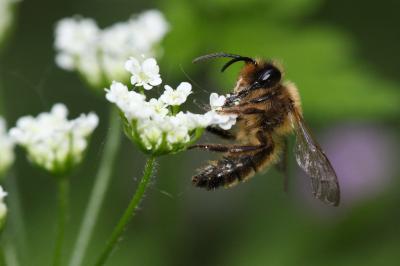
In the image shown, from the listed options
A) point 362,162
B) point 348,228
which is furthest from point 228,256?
point 362,162

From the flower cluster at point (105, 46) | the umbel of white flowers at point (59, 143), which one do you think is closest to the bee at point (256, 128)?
the umbel of white flowers at point (59, 143)

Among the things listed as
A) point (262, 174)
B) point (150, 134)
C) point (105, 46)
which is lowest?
point (150, 134)

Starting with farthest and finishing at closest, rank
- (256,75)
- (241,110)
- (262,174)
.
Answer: (262,174), (256,75), (241,110)

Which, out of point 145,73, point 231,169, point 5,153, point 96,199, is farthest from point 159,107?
point 5,153

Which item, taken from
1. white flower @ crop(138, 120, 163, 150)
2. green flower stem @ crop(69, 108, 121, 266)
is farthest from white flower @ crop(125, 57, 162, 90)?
green flower stem @ crop(69, 108, 121, 266)

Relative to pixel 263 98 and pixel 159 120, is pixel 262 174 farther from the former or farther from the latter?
pixel 159 120

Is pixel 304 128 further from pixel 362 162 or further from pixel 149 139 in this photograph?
pixel 362 162
